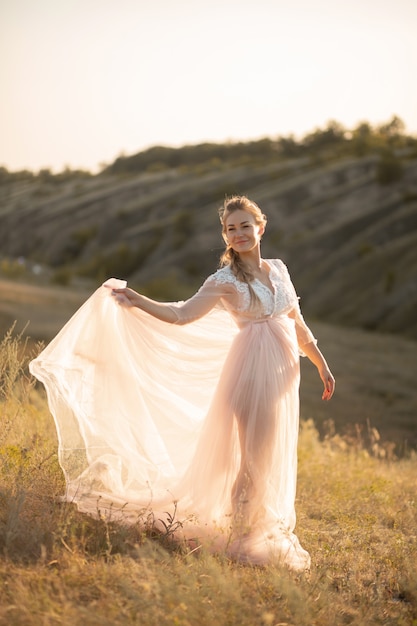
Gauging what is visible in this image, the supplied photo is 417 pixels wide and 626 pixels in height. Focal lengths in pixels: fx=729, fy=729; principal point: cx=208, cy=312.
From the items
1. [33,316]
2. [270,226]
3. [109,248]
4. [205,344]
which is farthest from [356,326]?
[109,248]

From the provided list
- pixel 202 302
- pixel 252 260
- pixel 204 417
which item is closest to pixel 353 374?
pixel 204 417

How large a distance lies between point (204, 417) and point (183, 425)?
0.54 ft

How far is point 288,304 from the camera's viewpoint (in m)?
5.12

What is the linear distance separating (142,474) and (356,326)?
2320 centimetres

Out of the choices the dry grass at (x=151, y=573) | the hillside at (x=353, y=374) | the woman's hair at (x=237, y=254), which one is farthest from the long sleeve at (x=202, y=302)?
the hillside at (x=353, y=374)

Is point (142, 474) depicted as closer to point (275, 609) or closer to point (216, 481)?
point (216, 481)

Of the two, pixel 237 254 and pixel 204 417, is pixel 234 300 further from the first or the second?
pixel 204 417

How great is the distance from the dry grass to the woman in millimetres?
269

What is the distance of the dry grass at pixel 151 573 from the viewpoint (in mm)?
3551

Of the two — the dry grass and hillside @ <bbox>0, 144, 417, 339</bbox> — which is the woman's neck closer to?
the dry grass

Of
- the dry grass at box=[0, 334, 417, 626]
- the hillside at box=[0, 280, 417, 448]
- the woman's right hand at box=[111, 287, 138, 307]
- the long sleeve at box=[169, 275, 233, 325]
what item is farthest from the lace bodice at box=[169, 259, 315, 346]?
the hillside at box=[0, 280, 417, 448]

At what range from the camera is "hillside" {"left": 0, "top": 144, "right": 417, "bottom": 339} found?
3044cm

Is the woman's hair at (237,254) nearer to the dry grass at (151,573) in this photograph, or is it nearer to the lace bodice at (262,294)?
the lace bodice at (262,294)

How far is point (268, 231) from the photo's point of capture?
45.4 meters
